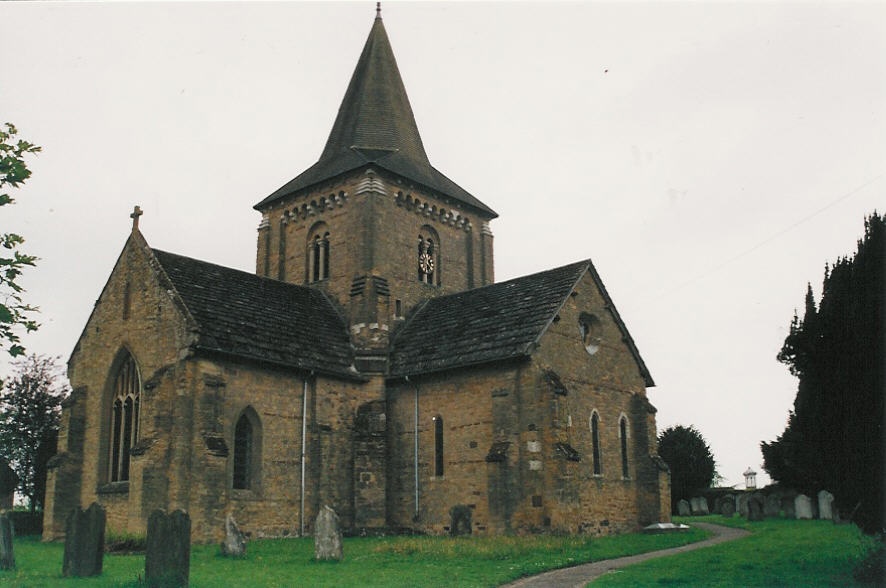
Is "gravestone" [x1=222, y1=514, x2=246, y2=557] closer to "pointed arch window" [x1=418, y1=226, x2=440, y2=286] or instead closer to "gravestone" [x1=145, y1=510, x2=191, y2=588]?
"gravestone" [x1=145, y1=510, x2=191, y2=588]

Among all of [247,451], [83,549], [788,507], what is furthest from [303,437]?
[788,507]

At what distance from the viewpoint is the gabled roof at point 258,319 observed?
2903 cm

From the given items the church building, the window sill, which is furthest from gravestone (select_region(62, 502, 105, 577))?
the window sill

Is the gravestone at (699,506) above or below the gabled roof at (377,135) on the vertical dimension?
below

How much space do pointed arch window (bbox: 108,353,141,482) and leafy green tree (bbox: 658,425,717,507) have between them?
3130 cm

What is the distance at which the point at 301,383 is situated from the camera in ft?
102

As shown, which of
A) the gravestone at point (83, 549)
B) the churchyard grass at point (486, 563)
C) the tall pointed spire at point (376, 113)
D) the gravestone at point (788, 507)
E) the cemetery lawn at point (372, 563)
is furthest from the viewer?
the tall pointed spire at point (376, 113)

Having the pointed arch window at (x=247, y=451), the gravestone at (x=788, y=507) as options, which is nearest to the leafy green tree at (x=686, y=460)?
the gravestone at (x=788, y=507)

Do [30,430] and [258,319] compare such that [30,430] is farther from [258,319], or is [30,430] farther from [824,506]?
Answer: [824,506]

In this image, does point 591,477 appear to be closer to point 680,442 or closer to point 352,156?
point 352,156

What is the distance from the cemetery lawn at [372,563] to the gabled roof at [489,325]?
7.22 meters

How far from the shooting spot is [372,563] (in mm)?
19938

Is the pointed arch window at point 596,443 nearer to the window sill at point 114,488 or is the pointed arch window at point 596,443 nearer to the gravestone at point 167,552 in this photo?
the window sill at point 114,488

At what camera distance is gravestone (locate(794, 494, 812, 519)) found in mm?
36000
